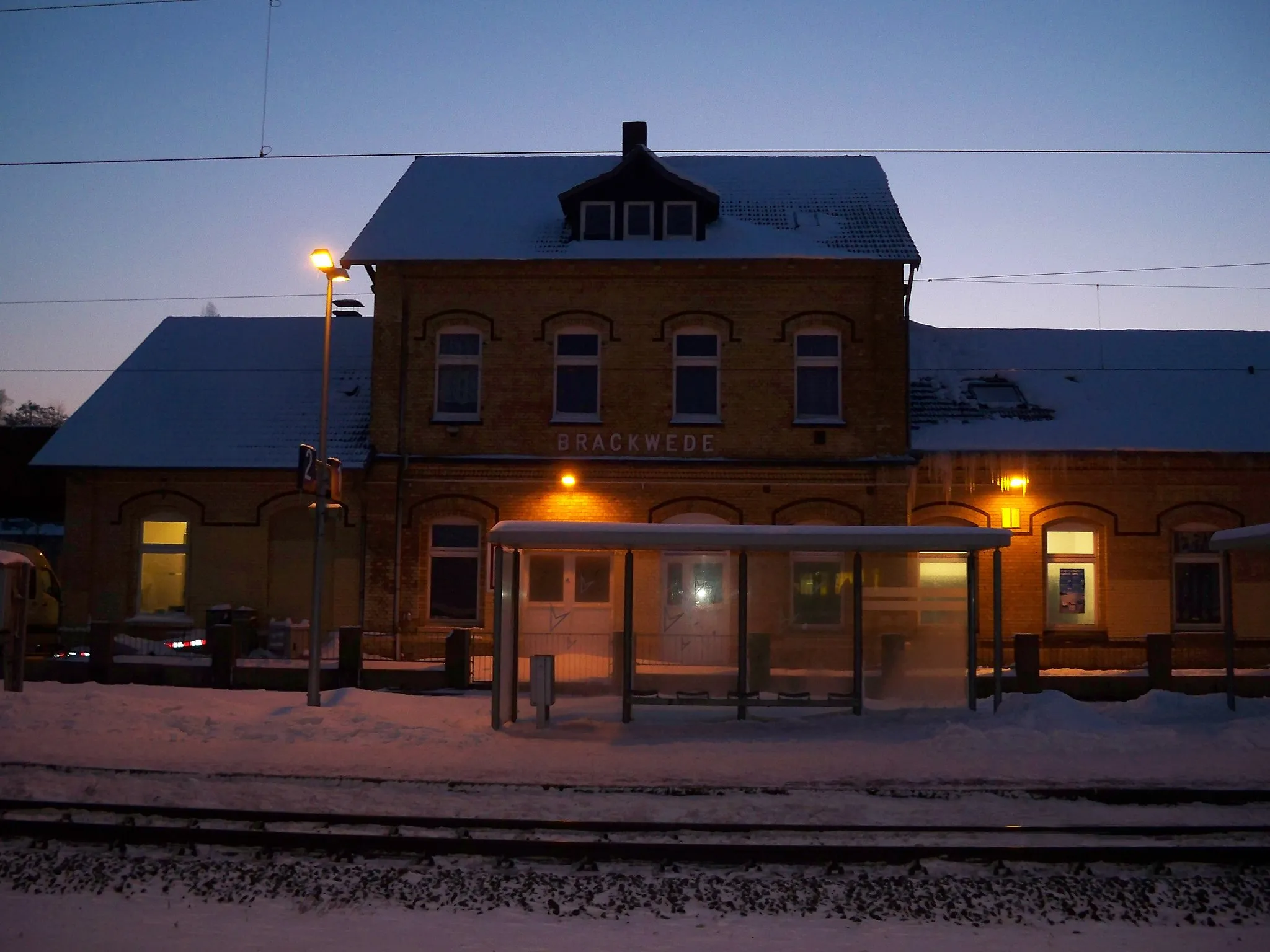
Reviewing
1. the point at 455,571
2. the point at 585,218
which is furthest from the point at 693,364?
the point at 455,571

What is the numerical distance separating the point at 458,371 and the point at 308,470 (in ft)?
24.4

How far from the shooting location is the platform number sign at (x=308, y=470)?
1552cm

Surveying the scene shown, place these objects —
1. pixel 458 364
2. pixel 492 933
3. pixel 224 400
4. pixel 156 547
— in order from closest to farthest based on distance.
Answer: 1. pixel 492 933
2. pixel 458 364
3. pixel 156 547
4. pixel 224 400

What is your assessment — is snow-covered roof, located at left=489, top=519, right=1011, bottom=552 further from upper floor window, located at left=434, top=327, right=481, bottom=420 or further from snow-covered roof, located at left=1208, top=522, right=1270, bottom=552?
upper floor window, located at left=434, top=327, right=481, bottom=420

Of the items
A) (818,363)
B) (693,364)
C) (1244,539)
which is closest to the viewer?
(1244,539)

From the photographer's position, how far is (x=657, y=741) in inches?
516

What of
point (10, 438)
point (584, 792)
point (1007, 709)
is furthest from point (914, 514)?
point (10, 438)

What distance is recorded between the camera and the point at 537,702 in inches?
546

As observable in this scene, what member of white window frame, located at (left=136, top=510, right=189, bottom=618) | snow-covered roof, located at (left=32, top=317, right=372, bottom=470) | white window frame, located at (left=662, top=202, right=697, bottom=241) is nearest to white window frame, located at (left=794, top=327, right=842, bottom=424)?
white window frame, located at (left=662, top=202, right=697, bottom=241)

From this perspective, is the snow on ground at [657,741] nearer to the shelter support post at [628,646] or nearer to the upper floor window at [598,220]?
the shelter support post at [628,646]

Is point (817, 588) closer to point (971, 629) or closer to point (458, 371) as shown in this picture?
point (971, 629)

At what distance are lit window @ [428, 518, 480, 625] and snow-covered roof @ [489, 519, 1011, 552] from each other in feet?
27.4

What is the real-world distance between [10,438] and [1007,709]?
35387 millimetres

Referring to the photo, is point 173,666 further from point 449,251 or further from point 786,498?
point 786,498
